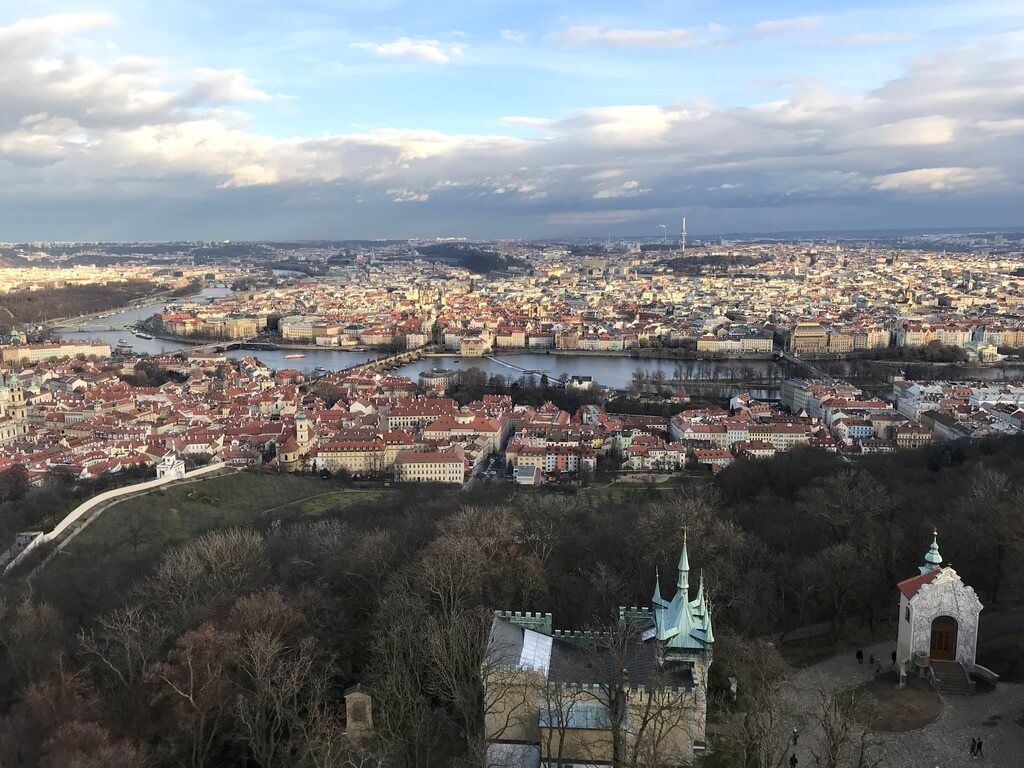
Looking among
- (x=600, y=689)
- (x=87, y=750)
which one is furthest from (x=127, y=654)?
(x=600, y=689)

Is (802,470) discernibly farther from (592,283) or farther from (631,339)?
(592,283)

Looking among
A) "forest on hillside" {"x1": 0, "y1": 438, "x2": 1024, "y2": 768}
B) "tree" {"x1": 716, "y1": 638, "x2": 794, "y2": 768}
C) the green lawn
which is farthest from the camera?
the green lawn

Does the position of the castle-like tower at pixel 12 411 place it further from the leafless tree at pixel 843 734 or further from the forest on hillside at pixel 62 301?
the forest on hillside at pixel 62 301

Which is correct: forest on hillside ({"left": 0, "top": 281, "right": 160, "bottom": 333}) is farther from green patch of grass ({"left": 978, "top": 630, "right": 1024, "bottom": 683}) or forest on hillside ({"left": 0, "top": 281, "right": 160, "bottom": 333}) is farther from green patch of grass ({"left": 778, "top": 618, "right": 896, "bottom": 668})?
green patch of grass ({"left": 978, "top": 630, "right": 1024, "bottom": 683})

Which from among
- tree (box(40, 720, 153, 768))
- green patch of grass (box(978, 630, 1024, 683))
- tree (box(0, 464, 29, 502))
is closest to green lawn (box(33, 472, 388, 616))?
tree (box(0, 464, 29, 502))

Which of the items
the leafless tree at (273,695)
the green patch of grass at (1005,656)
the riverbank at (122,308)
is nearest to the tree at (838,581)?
the green patch of grass at (1005,656)

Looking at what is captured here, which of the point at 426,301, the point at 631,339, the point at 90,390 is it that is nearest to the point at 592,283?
the point at 426,301
